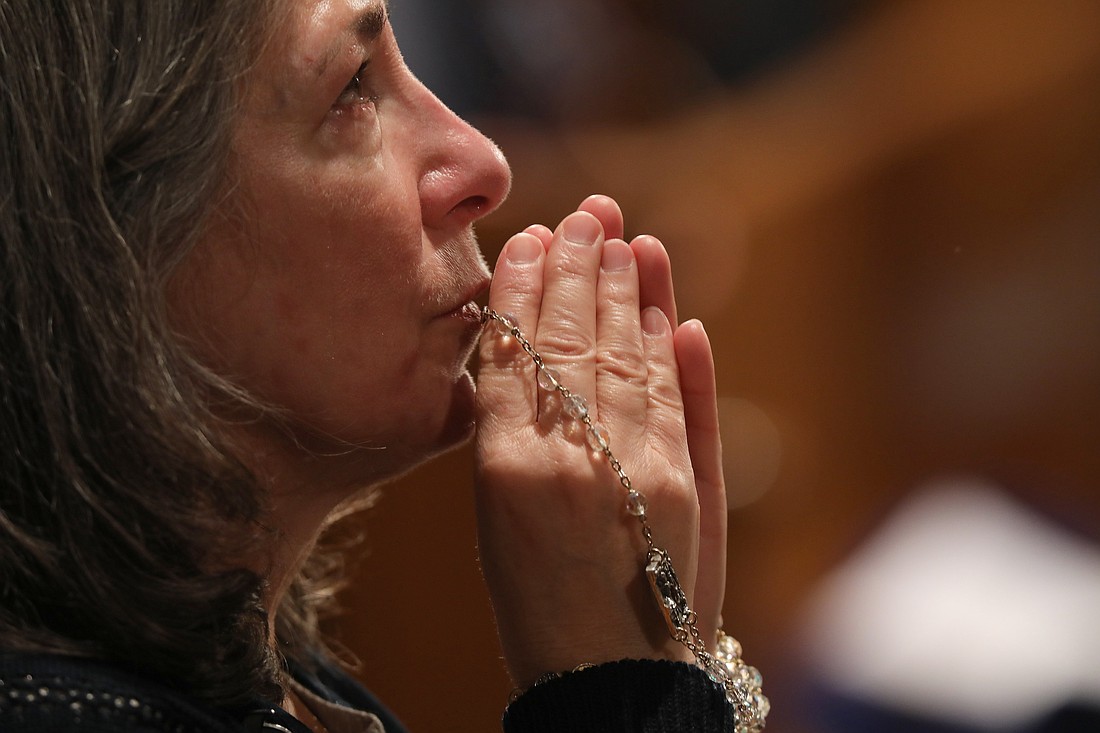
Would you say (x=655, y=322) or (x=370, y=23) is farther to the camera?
(x=655, y=322)

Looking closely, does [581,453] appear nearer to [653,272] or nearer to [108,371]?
[653,272]

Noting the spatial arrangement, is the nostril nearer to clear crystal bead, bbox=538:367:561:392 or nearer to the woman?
the woman

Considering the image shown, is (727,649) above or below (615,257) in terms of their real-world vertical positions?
below

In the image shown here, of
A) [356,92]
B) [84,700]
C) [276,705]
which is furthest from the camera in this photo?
[356,92]

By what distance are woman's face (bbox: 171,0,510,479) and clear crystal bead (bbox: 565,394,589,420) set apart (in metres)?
0.10

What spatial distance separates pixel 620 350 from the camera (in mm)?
907

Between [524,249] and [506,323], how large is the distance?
2.9 inches

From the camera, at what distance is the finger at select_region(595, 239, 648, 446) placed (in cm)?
89

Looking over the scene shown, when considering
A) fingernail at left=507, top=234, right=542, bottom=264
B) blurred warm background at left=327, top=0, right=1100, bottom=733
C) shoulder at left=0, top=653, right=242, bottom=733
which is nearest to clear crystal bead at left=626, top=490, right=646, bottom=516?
fingernail at left=507, top=234, right=542, bottom=264

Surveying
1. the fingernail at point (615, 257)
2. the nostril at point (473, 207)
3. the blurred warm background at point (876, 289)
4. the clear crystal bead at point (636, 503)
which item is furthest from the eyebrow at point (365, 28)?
the blurred warm background at point (876, 289)

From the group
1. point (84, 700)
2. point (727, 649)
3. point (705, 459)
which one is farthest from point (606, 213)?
point (84, 700)

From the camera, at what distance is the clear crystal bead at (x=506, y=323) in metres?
0.89

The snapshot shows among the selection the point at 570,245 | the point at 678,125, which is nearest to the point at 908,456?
the point at 678,125

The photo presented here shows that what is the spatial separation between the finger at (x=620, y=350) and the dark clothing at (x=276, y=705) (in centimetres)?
19
